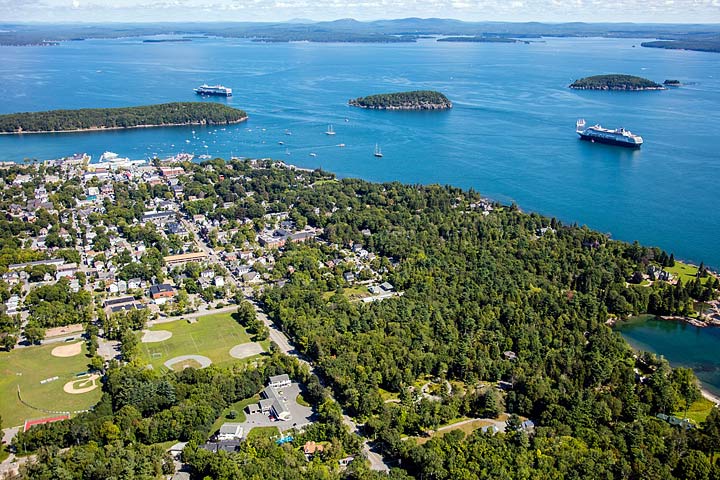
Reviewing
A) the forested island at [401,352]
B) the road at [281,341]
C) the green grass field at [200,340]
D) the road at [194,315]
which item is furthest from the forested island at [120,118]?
the green grass field at [200,340]

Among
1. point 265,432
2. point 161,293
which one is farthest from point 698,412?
point 161,293

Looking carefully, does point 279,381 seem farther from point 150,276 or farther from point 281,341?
point 150,276

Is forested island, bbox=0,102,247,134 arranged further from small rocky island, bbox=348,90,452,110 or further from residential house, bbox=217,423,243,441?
residential house, bbox=217,423,243,441


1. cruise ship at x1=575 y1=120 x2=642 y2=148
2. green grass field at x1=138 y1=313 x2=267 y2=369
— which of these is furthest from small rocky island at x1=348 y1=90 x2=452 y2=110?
green grass field at x1=138 y1=313 x2=267 y2=369

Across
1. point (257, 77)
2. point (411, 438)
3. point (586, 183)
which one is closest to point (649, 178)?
point (586, 183)

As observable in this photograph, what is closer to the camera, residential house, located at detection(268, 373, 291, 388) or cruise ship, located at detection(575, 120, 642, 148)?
residential house, located at detection(268, 373, 291, 388)

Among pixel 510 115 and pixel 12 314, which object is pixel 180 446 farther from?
pixel 510 115
